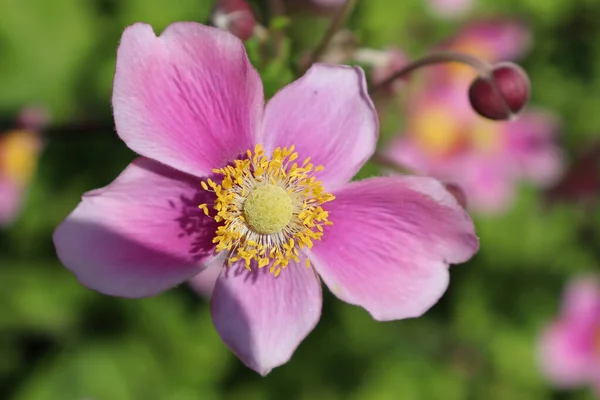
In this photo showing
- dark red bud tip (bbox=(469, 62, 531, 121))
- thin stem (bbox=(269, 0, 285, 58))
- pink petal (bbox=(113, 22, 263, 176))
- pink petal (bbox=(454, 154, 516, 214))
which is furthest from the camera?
pink petal (bbox=(454, 154, 516, 214))

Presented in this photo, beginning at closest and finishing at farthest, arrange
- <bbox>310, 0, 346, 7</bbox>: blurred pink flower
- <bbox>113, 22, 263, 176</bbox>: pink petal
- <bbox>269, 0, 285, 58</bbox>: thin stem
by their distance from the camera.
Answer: <bbox>113, 22, 263, 176</bbox>: pink petal
<bbox>269, 0, 285, 58</bbox>: thin stem
<bbox>310, 0, 346, 7</bbox>: blurred pink flower

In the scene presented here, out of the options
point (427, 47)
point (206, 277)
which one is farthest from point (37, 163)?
point (427, 47)

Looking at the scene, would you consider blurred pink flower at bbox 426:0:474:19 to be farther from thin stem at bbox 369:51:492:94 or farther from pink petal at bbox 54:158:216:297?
pink petal at bbox 54:158:216:297

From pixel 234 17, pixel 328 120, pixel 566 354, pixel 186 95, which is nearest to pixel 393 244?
pixel 328 120

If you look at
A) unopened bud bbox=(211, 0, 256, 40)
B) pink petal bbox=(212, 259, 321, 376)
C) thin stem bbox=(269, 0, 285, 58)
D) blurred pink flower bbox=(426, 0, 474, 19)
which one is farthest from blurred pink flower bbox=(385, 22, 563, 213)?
pink petal bbox=(212, 259, 321, 376)

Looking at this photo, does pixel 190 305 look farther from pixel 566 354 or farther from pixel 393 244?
pixel 393 244

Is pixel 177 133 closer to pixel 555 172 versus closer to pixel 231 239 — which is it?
pixel 231 239

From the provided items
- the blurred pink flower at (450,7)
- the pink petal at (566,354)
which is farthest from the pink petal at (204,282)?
the blurred pink flower at (450,7)
